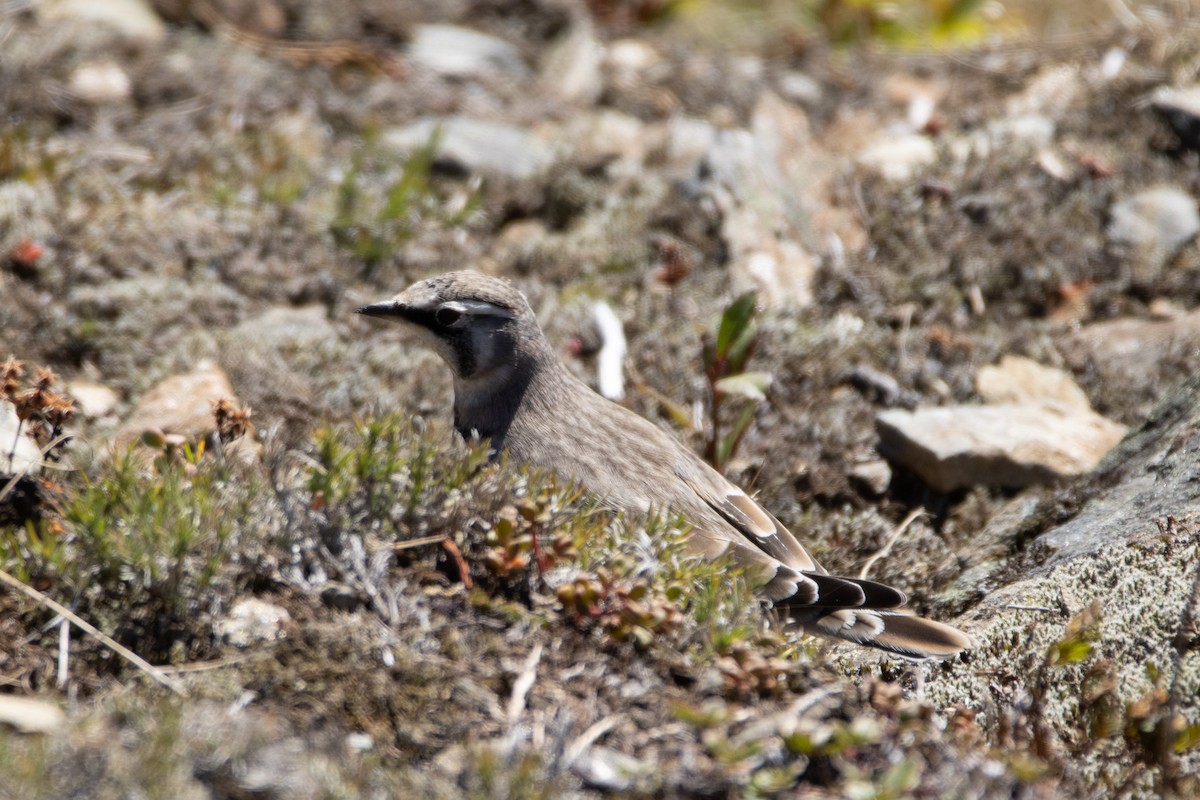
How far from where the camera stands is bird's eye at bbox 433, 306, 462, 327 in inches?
241

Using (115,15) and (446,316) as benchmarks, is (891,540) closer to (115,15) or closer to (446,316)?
(446,316)

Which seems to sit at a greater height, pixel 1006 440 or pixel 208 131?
pixel 208 131

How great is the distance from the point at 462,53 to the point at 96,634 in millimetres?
8267

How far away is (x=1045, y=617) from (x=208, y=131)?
23.7 feet

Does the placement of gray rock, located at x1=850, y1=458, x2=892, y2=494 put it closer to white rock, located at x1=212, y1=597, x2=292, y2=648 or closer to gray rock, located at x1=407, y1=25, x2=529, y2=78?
white rock, located at x1=212, y1=597, x2=292, y2=648

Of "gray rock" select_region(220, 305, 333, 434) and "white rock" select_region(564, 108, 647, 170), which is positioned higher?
"white rock" select_region(564, 108, 647, 170)

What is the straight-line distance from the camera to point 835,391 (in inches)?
292

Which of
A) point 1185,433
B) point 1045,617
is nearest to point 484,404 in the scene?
point 1045,617

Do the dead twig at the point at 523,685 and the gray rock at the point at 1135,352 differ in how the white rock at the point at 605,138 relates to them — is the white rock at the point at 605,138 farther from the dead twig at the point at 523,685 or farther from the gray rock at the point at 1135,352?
the dead twig at the point at 523,685

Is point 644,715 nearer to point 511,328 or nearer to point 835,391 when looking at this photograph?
point 511,328

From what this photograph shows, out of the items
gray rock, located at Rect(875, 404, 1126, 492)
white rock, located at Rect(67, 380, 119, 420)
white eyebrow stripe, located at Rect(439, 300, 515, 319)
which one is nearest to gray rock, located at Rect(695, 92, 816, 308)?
gray rock, located at Rect(875, 404, 1126, 492)

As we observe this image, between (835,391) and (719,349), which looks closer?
(719,349)

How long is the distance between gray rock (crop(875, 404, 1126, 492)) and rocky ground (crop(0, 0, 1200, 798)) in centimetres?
2

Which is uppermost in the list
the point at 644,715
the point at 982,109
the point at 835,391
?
the point at 982,109
